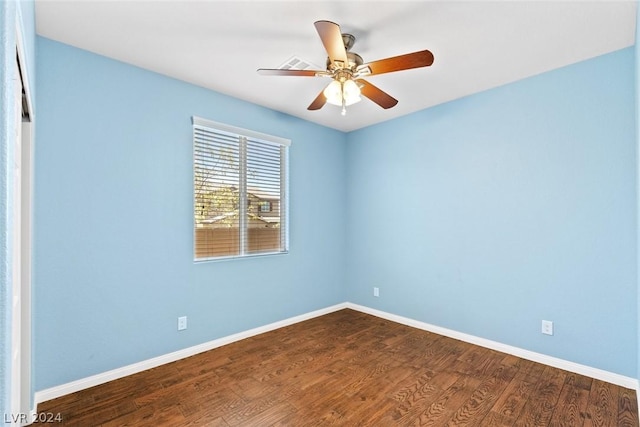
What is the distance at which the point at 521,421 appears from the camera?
2000 mm

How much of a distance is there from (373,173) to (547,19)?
2.40m

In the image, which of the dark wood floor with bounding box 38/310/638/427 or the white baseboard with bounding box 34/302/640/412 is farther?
the white baseboard with bounding box 34/302/640/412

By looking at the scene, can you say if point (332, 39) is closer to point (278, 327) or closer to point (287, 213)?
point (287, 213)

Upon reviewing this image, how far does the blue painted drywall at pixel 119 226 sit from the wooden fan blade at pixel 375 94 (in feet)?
4.89

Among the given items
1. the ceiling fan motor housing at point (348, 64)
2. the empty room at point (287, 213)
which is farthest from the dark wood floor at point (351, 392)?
the ceiling fan motor housing at point (348, 64)

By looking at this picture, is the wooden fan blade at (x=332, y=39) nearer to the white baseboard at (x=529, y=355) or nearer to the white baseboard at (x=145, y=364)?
the white baseboard at (x=145, y=364)

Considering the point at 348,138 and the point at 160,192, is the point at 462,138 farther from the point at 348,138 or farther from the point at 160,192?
the point at 160,192

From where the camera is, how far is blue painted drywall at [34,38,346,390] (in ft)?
7.36

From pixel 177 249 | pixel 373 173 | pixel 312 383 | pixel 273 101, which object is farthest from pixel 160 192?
pixel 373 173

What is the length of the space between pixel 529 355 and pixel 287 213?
2.84 meters

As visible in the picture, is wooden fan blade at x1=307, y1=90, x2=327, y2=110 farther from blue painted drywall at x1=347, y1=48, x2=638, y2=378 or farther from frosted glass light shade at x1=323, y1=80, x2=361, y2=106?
blue painted drywall at x1=347, y1=48, x2=638, y2=378

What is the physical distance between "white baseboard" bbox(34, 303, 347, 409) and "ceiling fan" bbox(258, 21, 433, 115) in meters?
2.53

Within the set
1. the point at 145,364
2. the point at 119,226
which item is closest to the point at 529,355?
the point at 145,364

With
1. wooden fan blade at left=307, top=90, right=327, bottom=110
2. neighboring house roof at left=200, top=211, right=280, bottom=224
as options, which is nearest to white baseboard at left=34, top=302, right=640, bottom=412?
neighboring house roof at left=200, top=211, right=280, bottom=224
